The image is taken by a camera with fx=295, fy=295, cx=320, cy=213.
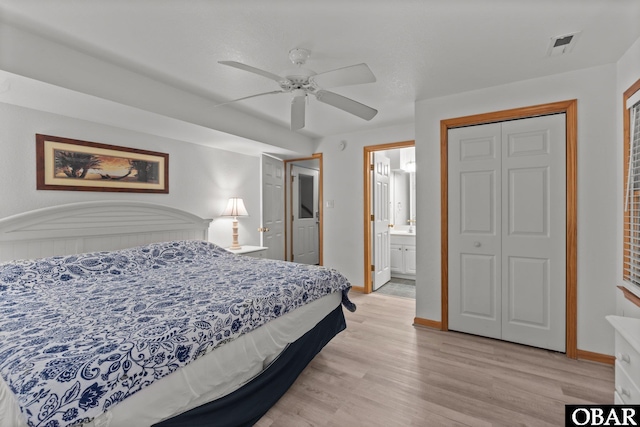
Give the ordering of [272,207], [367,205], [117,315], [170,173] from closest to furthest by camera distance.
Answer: [117,315], [170,173], [367,205], [272,207]

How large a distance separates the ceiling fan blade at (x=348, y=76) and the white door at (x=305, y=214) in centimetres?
340

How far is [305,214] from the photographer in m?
6.04

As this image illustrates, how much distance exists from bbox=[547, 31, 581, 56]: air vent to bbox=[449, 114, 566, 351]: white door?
0.60 metres

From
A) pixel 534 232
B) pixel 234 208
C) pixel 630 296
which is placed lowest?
pixel 630 296

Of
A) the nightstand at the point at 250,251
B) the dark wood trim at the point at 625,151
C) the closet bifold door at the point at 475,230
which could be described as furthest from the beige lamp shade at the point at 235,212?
the dark wood trim at the point at 625,151

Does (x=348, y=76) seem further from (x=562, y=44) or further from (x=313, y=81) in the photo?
(x=562, y=44)

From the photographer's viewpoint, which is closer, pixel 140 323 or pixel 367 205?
pixel 140 323

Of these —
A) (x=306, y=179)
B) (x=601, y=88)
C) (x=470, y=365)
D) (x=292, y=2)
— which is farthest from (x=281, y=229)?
(x=601, y=88)

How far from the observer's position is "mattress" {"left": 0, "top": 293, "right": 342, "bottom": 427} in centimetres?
109

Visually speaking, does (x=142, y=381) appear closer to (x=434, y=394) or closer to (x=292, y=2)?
(x=434, y=394)

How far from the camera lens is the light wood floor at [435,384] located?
178 centimetres

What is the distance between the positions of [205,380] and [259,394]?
447mm

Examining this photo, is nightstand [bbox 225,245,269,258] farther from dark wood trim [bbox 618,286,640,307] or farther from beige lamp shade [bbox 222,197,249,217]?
dark wood trim [bbox 618,286,640,307]

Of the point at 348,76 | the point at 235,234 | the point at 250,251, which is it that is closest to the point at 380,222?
the point at 250,251
